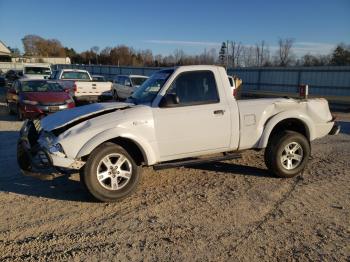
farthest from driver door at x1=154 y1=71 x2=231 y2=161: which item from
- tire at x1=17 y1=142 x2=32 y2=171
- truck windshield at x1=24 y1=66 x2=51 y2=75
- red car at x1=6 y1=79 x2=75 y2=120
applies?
truck windshield at x1=24 y1=66 x2=51 y2=75

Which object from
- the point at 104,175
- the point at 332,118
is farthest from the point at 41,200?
the point at 332,118

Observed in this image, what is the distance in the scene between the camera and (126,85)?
Result: 19.3 m

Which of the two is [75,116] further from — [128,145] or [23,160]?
[23,160]

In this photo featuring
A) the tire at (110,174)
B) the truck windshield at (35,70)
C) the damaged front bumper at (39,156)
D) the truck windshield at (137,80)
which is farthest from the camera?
the truck windshield at (35,70)

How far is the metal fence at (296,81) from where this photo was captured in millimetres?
21688

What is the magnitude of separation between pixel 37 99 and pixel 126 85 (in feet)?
23.1

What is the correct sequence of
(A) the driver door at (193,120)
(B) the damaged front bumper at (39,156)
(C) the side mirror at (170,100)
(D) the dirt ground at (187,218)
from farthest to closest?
1. (A) the driver door at (193,120)
2. (C) the side mirror at (170,100)
3. (B) the damaged front bumper at (39,156)
4. (D) the dirt ground at (187,218)

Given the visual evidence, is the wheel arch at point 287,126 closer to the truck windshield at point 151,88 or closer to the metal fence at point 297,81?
the truck windshield at point 151,88

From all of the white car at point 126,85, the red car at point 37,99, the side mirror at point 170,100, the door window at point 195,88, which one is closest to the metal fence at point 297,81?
the white car at point 126,85

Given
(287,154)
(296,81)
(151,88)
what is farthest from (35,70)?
(287,154)

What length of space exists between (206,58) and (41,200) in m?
48.6

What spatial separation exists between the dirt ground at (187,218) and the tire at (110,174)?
0.17 meters

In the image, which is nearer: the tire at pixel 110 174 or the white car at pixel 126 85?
the tire at pixel 110 174

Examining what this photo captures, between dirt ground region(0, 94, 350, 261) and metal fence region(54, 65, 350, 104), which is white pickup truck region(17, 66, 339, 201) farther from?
metal fence region(54, 65, 350, 104)
